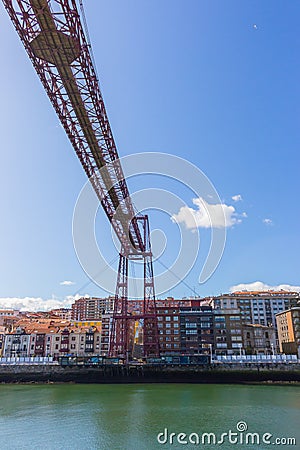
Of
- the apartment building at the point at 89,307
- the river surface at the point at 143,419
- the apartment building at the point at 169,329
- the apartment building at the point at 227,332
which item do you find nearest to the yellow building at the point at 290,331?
the apartment building at the point at 227,332

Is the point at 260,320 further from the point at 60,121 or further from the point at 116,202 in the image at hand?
the point at 60,121

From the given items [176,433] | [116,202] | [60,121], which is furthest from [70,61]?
[176,433]

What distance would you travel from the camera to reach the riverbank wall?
2539 cm

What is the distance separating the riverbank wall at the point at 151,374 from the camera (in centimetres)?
→ 2539

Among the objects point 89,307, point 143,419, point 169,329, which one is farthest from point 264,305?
point 143,419

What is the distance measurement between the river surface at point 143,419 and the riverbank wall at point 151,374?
569 centimetres

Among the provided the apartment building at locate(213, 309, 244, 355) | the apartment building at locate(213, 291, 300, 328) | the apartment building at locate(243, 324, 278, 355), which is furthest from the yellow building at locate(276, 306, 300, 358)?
the apartment building at locate(213, 291, 300, 328)

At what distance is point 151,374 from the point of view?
26.6 meters

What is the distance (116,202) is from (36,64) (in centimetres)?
1005

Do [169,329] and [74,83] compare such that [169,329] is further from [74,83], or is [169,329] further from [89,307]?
[89,307]

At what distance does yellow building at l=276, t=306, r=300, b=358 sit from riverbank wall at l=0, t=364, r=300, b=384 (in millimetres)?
13332

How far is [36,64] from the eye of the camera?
13.0 metres

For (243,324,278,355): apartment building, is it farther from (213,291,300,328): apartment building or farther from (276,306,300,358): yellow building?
(213,291,300,328): apartment building

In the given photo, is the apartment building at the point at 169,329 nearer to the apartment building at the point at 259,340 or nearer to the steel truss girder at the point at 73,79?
the apartment building at the point at 259,340
